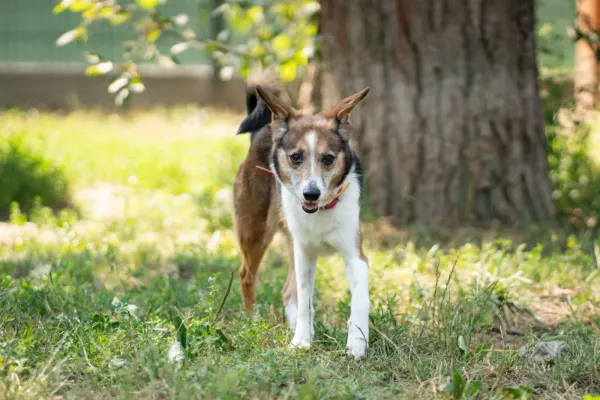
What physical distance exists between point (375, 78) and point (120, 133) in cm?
471

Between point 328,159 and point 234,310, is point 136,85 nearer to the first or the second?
point 234,310

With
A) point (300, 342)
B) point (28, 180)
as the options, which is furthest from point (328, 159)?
point (28, 180)

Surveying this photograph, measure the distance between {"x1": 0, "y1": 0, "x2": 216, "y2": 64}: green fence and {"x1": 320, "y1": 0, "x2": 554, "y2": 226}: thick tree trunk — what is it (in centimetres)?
802

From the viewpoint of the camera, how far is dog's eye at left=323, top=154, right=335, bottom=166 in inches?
168

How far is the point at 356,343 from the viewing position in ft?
13.3

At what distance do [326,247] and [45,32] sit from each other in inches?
451

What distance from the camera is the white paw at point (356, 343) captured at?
404 centimetres

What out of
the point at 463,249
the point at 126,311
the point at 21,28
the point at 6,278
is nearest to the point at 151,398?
the point at 126,311

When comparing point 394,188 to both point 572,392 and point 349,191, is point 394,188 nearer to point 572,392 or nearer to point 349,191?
point 349,191

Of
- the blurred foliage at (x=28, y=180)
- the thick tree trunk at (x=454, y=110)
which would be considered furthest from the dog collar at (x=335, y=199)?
the blurred foliage at (x=28, y=180)

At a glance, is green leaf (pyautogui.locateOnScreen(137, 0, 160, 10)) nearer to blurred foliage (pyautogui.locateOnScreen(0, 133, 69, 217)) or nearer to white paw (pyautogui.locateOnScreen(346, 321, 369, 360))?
blurred foliage (pyautogui.locateOnScreen(0, 133, 69, 217))

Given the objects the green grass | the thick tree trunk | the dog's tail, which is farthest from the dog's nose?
the thick tree trunk

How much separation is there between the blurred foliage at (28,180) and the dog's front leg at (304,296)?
3.72 meters

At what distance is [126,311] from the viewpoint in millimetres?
4109
